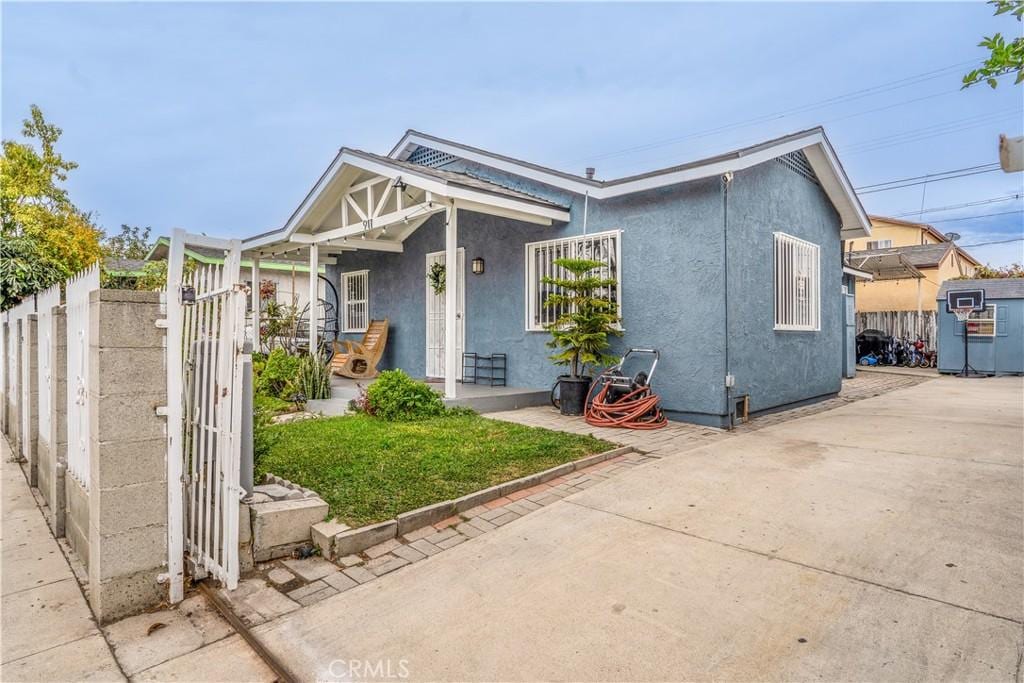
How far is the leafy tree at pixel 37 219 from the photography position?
8.27m

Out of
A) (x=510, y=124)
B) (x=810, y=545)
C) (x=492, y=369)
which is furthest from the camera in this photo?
(x=510, y=124)

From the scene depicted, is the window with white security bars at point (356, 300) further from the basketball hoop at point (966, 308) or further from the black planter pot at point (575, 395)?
the basketball hoop at point (966, 308)

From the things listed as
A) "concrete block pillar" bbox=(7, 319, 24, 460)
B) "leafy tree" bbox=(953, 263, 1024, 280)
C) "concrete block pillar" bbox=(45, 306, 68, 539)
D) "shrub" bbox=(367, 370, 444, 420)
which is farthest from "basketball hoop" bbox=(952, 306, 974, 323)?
"concrete block pillar" bbox=(7, 319, 24, 460)

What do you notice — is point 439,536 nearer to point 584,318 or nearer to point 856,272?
point 584,318

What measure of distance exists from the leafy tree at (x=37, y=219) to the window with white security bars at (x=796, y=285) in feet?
35.3

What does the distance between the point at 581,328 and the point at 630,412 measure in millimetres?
1246

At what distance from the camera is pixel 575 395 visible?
7.11m

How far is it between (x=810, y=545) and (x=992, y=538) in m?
1.12

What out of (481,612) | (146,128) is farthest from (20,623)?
(146,128)

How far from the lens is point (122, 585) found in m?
2.48

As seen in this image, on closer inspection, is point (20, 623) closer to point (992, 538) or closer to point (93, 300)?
point (93, 300)

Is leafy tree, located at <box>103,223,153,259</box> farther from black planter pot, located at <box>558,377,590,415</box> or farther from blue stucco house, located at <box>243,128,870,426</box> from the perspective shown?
black planter pot, located at <box>558,377,590,415</box>

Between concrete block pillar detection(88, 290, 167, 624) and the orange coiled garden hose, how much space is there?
187 inches
